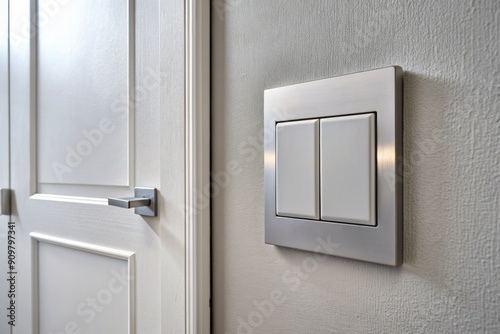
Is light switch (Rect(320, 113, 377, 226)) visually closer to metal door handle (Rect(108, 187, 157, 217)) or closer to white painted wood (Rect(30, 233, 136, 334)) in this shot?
metal door handle (Rect(108, 187, 157, 217))

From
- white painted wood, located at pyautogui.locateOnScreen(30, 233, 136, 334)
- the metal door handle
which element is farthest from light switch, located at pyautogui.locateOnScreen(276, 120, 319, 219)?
white painted wood, located at pyautogui.locateOnScreen(30, 233, 136, 334)

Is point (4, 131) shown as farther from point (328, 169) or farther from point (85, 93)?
point (328, 169)

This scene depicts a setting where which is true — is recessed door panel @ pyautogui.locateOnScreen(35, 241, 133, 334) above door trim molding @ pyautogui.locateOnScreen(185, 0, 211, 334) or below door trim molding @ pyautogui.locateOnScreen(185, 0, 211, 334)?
below

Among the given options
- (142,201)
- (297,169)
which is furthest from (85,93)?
(297,169)

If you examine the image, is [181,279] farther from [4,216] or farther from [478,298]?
[4,216]

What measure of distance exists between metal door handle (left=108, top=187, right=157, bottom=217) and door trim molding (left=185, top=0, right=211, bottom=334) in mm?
101

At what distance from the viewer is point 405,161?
1.31 feet

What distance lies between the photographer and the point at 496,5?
1.14ft

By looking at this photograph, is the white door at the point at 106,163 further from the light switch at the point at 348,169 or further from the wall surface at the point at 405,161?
the light switch at the point at 348,169

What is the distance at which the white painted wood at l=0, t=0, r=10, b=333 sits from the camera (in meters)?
0.99

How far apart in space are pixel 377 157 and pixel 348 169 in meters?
0.04

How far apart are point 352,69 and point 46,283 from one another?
93cm

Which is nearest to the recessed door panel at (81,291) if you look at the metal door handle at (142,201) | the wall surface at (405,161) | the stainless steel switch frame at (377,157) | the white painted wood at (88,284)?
the white painted wood at (88,284)

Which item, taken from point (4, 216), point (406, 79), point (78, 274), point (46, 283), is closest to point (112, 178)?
point (78, 274)
